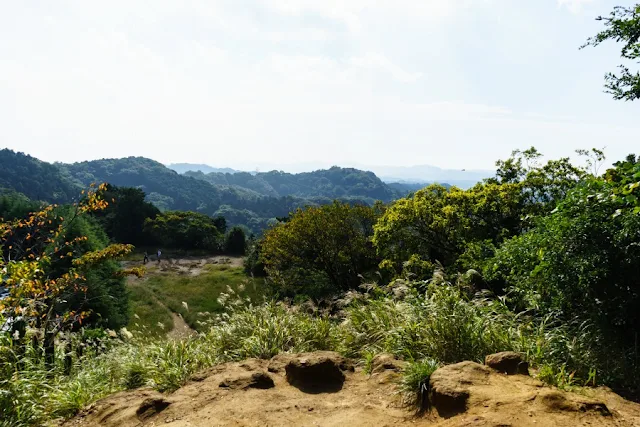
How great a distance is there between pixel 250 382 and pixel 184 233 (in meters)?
60.6

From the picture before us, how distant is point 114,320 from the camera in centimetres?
2211

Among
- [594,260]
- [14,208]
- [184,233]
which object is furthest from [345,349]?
[184,233]

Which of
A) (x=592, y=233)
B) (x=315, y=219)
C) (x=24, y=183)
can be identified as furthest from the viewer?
(x=24, y=183)

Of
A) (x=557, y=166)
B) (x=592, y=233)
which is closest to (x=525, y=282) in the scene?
(x=592, y=233)

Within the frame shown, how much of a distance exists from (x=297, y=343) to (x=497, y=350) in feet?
10.0

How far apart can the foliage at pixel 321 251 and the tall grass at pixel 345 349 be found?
1410 centimetres

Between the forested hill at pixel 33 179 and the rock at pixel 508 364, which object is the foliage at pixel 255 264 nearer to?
the rock at pixel 508 364

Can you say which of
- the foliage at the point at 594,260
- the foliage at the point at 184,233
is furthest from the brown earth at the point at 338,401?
the foliage at the point at 184,233

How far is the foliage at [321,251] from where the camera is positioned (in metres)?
21.8

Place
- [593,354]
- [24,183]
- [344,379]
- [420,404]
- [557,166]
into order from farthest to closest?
[24,183] → [557,166] → [344,379] → [593,354] → [420,404]

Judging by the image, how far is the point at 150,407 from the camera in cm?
474

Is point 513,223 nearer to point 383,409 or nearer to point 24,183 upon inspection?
point 383,409

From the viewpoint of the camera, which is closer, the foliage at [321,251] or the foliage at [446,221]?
the foliage at [446,221]

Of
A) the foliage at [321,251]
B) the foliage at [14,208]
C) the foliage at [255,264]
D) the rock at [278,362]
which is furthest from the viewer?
the foliage at [255,264]
